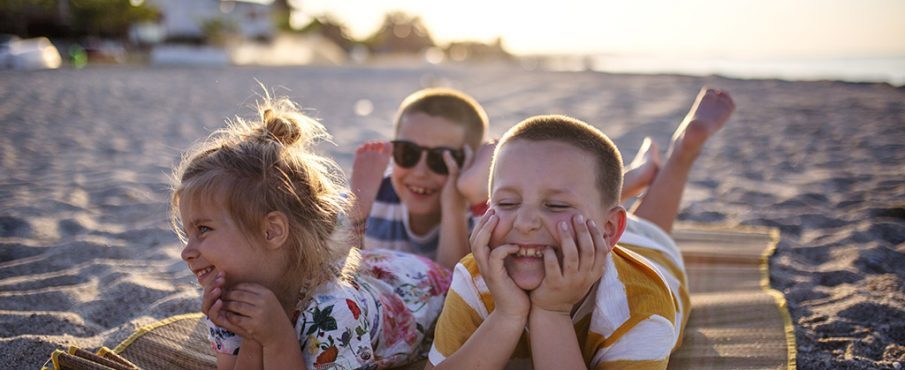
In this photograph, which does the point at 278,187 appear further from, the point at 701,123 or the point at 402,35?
the point at 402,35

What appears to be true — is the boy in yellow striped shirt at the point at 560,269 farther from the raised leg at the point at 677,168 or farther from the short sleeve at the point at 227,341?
the raised leg at the point at 677,168

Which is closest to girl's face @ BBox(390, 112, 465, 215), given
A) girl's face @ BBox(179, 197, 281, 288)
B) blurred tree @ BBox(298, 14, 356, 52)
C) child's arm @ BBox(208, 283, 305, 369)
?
girl's face @ BBox(179, 197, 281, 288)

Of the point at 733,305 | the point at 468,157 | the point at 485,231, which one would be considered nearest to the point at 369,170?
the point at 468,157

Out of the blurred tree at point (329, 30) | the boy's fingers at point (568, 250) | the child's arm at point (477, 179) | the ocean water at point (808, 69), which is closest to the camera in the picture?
the boy's fingers at point (568, 250)

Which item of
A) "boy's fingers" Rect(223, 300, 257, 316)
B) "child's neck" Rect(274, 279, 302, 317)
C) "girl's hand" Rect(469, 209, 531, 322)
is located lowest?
"child's neck" Rect(274, 279, 302, 317)

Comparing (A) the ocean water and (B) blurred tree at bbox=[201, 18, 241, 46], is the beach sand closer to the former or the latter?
(A) the ocean water

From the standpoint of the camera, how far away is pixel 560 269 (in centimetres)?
172

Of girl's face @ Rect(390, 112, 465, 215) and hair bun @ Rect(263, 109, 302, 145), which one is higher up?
hair bun @ Rect(263, 109, 302, 145)

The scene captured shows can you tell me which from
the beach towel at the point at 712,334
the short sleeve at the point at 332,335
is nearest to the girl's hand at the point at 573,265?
the short sleeve at the point at 332,335

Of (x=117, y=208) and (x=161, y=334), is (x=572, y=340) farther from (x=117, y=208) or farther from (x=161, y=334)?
(x=117, y=208)

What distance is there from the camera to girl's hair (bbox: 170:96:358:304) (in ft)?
6.50

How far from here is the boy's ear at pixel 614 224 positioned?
1.91 meters

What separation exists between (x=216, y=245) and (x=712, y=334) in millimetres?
2028

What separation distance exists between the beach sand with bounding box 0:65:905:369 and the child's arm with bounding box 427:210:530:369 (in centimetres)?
142
